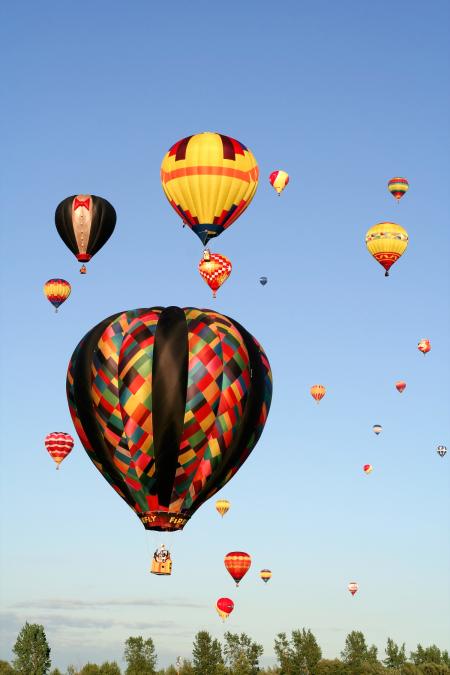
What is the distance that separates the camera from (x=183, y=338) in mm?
36688

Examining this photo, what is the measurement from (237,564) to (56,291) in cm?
1706

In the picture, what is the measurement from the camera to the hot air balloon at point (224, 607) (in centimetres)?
6831

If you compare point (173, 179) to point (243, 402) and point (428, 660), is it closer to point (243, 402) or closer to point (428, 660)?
point (243, 402)

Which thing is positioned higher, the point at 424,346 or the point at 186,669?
the point at 424,346

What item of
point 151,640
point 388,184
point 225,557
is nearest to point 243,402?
point 225,557

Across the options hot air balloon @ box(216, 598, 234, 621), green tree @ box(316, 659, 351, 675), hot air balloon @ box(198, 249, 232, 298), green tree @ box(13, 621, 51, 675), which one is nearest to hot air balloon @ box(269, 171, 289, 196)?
hot air balloon @ box(198, 249, 232, 298)

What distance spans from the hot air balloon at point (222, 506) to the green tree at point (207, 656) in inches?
1575

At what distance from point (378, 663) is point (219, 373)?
317ft

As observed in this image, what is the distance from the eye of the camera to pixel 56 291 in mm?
63062

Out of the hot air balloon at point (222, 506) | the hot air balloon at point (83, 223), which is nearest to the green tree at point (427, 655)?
the hot air balloon at point (222, 506)

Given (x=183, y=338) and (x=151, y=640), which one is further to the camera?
(x=151, y=640)

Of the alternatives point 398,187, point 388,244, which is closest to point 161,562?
point 388,244

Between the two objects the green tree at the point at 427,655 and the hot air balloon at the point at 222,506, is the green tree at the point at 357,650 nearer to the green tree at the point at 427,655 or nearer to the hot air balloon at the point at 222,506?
the green tree at the point at 427,655

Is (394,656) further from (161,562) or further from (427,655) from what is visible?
(161,562)
